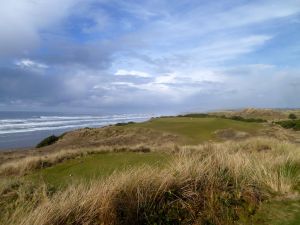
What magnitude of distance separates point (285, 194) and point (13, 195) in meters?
5.61

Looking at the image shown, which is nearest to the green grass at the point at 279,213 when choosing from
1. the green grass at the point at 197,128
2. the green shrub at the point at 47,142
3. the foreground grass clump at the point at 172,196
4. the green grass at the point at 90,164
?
the foreground grass clump at the point at 172,196

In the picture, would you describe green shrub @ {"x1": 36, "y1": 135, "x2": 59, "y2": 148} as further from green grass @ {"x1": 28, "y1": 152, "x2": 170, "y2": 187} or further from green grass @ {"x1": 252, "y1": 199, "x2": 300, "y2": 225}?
green grass @ {"x1": 252, "y1": 199, "x2": 300, "y2": 225}

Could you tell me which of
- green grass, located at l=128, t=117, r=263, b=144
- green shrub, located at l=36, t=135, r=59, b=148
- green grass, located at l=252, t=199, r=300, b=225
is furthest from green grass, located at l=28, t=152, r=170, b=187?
green shrub, located at l=36, t=135, r=59, b=148

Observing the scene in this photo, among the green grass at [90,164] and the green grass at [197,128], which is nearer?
the green grass at [90,164]

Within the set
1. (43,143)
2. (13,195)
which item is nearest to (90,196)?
(13,195)

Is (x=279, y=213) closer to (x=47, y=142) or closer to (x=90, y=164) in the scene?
(x=90, y=164)

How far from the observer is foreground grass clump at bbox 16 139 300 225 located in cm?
563

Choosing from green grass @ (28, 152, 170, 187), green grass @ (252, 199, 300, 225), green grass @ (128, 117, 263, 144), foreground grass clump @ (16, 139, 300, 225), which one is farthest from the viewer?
green grass @ (128, 117, 263, 144)

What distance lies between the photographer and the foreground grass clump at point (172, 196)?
5629mm

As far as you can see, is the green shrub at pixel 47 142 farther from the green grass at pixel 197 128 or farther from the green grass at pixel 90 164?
the green grass at pixel 90 164

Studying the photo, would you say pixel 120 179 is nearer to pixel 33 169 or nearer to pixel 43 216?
pixel 43 216

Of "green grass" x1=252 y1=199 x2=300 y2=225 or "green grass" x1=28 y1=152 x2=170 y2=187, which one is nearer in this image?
"green grass" x1=252 y1=199 x2=300 y2=225

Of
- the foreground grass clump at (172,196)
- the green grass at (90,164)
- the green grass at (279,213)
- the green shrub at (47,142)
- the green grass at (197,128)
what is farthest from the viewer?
the green shrub at (47,142)

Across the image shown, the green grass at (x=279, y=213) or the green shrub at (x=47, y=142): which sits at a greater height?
the green shrub at (x=47, y=142)
